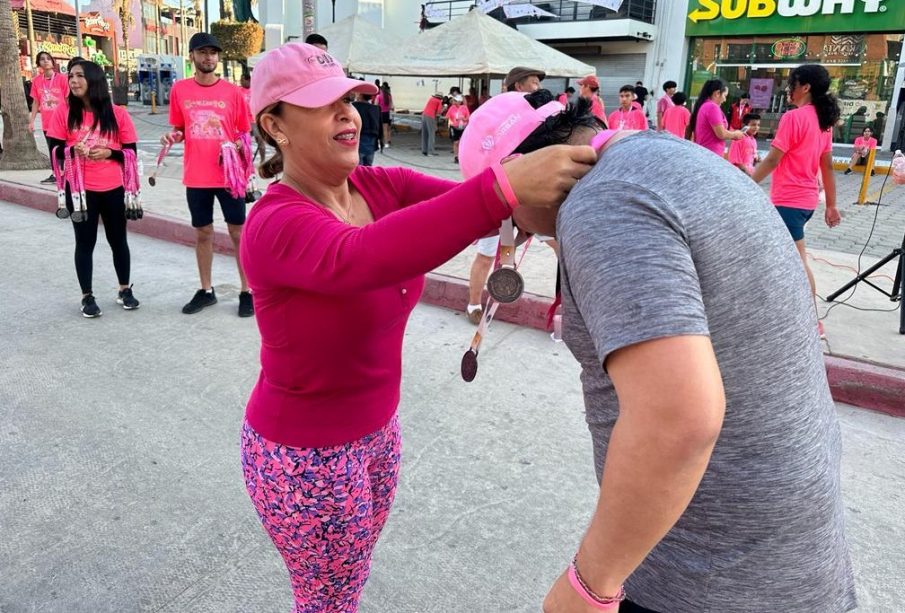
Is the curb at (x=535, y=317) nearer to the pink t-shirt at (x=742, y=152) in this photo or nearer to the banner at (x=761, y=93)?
the pink t-shirt at (x=742, y=152)

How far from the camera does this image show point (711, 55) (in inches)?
868

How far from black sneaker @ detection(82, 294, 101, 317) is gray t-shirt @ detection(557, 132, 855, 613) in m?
4.96

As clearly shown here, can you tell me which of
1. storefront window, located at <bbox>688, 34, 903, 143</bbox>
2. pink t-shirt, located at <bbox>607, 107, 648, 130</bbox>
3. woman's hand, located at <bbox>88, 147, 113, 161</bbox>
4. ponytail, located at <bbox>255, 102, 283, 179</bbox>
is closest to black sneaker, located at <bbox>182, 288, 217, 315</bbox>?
woman's hand, located at <bbox>88, 147, 113, 161</bbox>

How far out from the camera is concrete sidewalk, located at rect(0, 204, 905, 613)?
2479 mm

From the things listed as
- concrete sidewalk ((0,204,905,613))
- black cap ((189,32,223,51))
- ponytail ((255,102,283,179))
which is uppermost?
black cap ((189,32,223,51))

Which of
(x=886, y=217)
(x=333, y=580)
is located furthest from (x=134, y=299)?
(x=886, y=217)

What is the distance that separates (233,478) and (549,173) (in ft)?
8.57

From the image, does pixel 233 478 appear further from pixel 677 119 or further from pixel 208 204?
pixel 677 119

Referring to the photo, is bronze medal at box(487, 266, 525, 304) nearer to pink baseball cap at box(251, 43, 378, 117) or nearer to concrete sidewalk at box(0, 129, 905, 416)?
pink baseball cap at box(251, 43, 378, 117)

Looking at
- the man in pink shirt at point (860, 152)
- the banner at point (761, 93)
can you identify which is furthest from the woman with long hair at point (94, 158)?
the banner at point (761, 93)

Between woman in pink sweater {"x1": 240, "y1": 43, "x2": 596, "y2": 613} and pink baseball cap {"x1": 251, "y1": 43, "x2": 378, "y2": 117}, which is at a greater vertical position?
pink baseball cap {"x1": 251, "y1": 43, "x2": 378, "y2": 117}

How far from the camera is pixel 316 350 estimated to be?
1526 millimetres

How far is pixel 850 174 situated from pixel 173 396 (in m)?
16.2

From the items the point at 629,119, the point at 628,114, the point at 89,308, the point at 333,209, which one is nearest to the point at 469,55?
the point at 628,114
